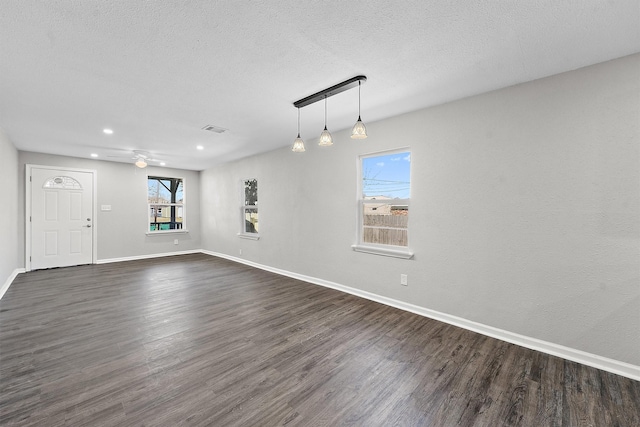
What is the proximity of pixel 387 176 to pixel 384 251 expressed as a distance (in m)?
1.05

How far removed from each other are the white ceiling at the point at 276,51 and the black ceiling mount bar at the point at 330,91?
0.09m

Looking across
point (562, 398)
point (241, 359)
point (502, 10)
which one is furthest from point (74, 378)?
point (502, 10)

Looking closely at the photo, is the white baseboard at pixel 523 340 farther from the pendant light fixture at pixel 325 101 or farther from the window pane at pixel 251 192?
the window pane at pixel 251 192

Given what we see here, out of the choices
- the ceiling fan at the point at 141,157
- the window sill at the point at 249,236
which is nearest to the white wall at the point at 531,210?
the window sill at the point at 249,236

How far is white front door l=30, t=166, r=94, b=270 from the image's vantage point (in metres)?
5.42

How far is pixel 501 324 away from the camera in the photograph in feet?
8.62

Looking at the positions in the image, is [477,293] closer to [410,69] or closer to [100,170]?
[410,69]

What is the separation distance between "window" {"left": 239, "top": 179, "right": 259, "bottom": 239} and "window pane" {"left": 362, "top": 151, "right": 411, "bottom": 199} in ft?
10.1

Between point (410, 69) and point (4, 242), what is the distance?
240 inches

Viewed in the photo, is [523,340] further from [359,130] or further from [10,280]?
[10,280]

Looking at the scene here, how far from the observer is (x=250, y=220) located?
6.38 metres

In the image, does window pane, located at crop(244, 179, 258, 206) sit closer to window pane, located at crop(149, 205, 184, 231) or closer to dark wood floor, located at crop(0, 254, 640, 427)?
window pane, located at crop(149, 205, 184, 231)

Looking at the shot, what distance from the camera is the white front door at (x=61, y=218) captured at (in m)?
5.42

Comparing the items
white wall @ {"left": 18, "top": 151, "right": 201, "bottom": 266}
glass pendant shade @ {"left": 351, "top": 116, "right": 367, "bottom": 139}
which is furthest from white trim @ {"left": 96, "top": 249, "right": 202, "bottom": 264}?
glass pendant shade @ {"left": 351, "top": 116, "right": 367, "bottom": 139}
